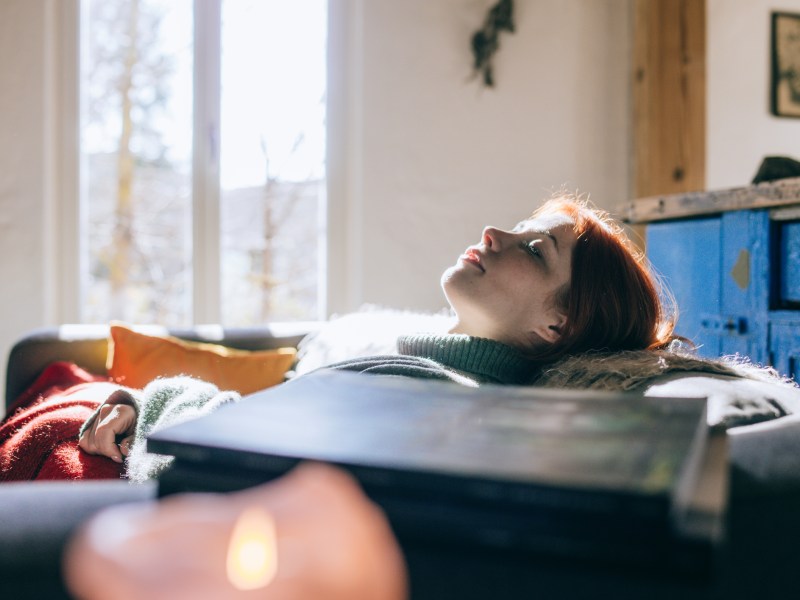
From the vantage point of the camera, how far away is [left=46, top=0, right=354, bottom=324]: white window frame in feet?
9.70

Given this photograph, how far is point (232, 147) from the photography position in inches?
123

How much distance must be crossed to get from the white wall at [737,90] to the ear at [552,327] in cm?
247

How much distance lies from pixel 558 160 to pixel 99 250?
6.73 ft

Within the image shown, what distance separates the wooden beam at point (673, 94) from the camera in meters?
3.18

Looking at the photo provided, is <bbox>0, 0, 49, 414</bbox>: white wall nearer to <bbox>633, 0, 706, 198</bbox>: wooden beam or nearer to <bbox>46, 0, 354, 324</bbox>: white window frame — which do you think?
<bbox>46, 0, 354, 324</bbox>: white window frame

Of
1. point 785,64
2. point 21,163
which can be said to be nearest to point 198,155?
point 21,163

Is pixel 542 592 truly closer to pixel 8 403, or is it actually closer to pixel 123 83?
pixel 8 403

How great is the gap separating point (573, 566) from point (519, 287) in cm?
104

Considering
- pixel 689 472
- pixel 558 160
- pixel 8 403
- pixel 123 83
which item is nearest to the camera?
pixel 689 472

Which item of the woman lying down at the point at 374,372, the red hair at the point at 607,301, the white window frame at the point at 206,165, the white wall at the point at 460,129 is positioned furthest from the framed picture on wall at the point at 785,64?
the red hair at the point at 607,301

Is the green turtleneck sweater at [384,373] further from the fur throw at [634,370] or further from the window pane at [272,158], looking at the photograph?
the window pane at [272,158]

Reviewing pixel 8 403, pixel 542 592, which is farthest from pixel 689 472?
pixel 8 403

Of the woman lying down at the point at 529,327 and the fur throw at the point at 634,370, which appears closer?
the fur throw at the point at 634,370

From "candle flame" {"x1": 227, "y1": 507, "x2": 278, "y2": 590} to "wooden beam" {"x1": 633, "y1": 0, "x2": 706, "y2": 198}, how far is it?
3.17 meters
